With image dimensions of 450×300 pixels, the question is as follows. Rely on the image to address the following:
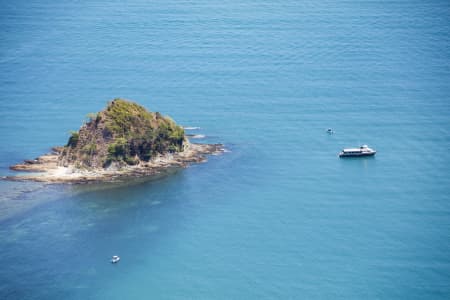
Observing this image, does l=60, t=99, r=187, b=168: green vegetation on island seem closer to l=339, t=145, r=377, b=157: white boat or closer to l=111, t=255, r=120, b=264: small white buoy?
l=111, t=255, r=120, b=264: small white buoy

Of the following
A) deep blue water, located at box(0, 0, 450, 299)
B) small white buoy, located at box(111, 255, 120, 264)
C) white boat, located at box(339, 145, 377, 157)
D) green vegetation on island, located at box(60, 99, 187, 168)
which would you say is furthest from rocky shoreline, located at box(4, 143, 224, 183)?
small white buoy, located at box(111, 255, 120, 264)

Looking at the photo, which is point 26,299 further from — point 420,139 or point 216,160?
point 420,139

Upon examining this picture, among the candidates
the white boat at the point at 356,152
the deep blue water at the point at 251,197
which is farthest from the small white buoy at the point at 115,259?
the white boat at the point at 356,152

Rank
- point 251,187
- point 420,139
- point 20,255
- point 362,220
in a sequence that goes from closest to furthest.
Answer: point 20,255, point 362,220, point 251,187, point 420,139

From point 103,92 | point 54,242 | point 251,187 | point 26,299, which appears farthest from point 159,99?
point 26,299

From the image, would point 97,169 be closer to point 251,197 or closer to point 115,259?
point 251,197

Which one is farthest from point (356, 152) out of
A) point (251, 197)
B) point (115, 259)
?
point (115, 259)

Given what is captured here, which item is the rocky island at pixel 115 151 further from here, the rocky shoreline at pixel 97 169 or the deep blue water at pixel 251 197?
the deep blue water at pixel 251 197

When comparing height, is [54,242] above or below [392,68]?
below
